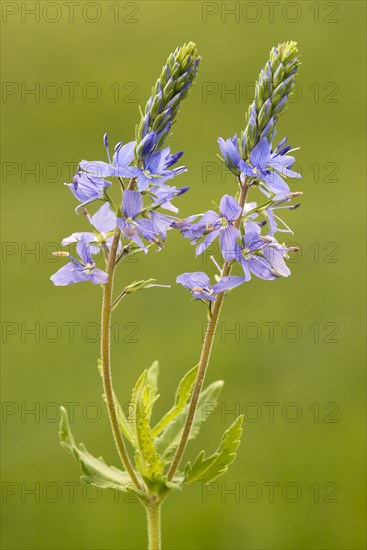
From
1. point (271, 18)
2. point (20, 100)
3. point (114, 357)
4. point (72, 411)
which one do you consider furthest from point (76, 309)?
point (271, 18)

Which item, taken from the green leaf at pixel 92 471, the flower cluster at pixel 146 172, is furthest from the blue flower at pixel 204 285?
the green leaf at pixel 92 471

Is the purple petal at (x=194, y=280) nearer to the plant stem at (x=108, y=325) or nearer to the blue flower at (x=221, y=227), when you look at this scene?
the blue flower at (x=221, y=227)

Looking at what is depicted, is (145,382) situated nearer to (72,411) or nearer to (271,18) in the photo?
(72,411)

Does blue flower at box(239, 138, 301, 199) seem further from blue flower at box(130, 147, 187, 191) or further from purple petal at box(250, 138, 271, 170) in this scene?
blue flower at box(130, 147, 187, 191)

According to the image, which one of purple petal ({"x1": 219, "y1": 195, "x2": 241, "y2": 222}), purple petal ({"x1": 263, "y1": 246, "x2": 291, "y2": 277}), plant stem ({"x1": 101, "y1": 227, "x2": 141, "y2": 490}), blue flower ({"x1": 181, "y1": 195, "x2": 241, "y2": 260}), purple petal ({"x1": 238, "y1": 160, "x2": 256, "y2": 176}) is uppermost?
purple petal ({"x1": 238, "y1": 160, "x2": 256, "y2": 176})

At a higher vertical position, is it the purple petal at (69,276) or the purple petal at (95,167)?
the purple petal at (95,167)

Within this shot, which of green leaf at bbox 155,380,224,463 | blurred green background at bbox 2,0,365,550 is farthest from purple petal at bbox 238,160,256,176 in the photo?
blurred green background at bbox 2,0,365,550
